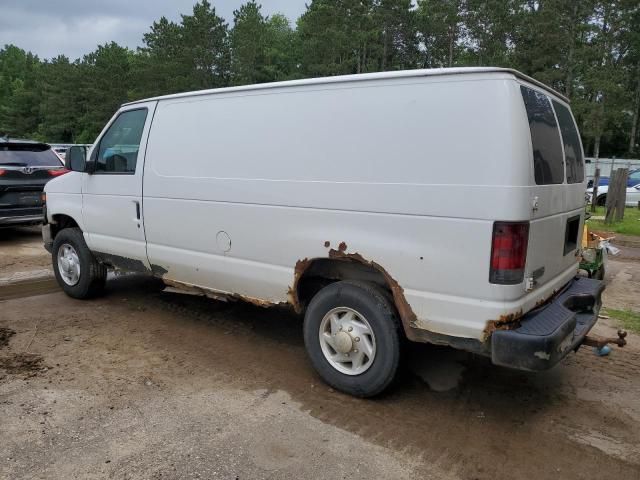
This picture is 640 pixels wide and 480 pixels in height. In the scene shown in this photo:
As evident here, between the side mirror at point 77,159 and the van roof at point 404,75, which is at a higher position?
the van roof at point 404,75

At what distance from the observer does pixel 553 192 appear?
3.53 metres

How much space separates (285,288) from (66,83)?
59.3 metres

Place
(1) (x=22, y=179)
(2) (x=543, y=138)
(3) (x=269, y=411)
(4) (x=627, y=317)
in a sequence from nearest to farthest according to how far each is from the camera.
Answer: (2) (x=543, y=138) → (3) (x=269, y=411) → (4) (x=627, y=317) → (1) (x=22, y=179)

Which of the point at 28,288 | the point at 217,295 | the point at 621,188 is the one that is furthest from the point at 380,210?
the point at 621,188

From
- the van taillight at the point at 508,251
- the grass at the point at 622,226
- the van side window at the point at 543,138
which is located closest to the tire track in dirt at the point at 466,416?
the van taillight at the point at 508,251

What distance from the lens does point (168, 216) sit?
491cm

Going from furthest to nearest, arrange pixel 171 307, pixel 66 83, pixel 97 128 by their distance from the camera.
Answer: pixel 66 83
pixel 97 128
pixel 171 307

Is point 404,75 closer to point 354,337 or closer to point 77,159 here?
point 354,337

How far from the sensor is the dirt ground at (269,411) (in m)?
3.10

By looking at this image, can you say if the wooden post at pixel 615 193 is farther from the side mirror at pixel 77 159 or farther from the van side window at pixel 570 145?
the side mirror at pixel 77 159

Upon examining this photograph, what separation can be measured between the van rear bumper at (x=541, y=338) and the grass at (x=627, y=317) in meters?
2.10

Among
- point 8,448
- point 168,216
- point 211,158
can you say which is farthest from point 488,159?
point 8,448

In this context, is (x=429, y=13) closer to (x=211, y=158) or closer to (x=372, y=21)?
(x=372, y=21)

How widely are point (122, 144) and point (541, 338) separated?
420 cm
